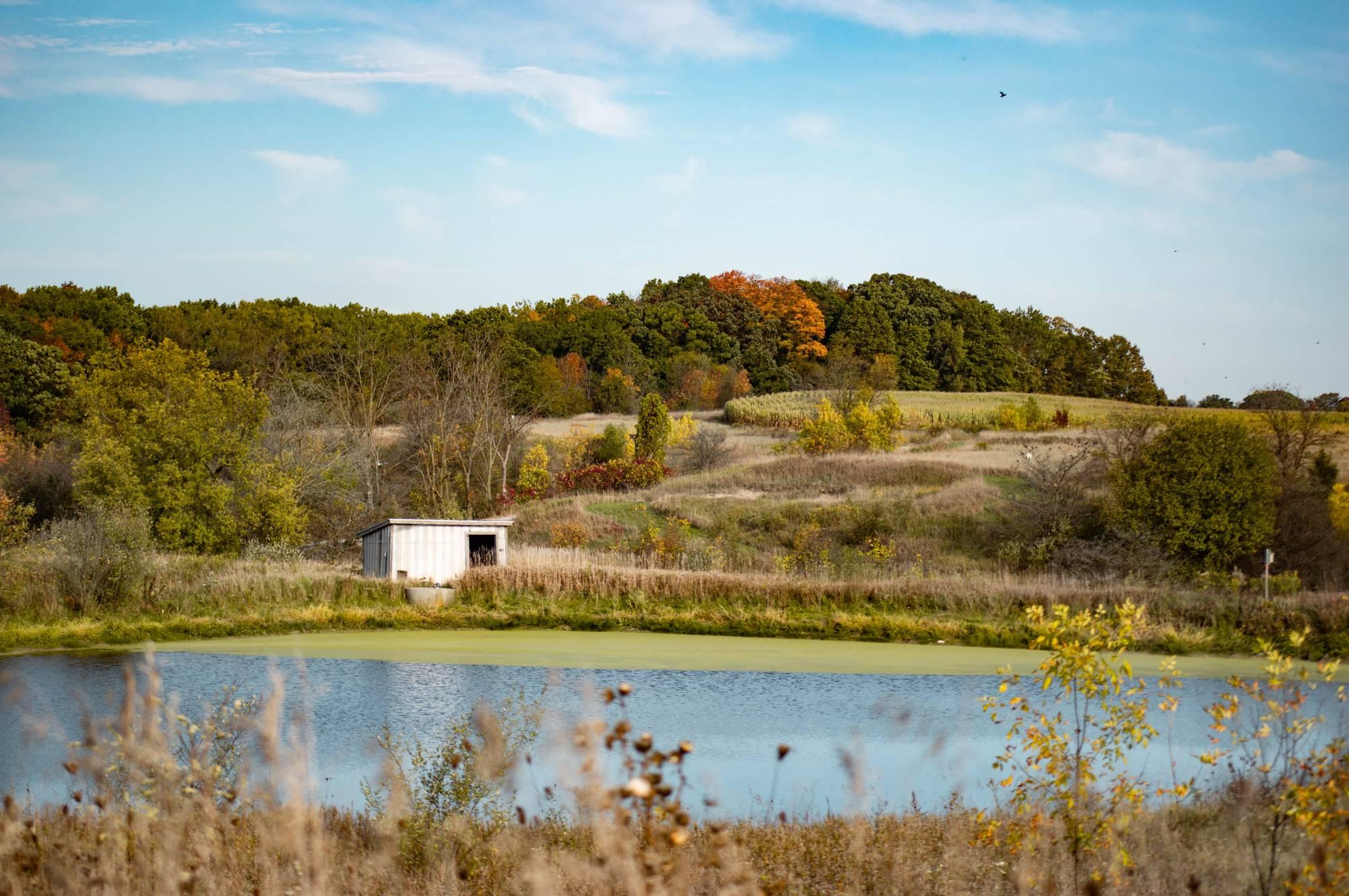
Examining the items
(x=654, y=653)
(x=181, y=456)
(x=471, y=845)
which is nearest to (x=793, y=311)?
(x=181, y=456)

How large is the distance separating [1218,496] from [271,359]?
45709 millimetres

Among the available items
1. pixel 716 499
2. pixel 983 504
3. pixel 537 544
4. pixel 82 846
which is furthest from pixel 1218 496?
pixel 82 846

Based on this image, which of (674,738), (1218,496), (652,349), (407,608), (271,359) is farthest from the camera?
(652,349)

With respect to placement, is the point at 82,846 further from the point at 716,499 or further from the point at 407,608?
the point at 716,499

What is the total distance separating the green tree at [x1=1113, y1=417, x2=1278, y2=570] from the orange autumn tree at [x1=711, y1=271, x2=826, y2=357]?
49731 mm

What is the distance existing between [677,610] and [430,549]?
5852 mm

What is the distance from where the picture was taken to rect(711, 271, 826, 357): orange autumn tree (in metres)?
76.6

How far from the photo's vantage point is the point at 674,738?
10.7 meters

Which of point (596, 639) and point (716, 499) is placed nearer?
point (596, 639)

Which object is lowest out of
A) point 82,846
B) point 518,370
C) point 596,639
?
point 596,639

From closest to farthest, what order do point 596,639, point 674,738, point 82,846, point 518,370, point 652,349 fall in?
1. point 82,846
2. point 674,738
3. point 596,639
4. point 518,370
5. point 652,349

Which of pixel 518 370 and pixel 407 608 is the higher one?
pixel 518 370

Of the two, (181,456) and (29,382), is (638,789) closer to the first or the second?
(181,456)

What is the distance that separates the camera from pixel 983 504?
31219 millimetres
